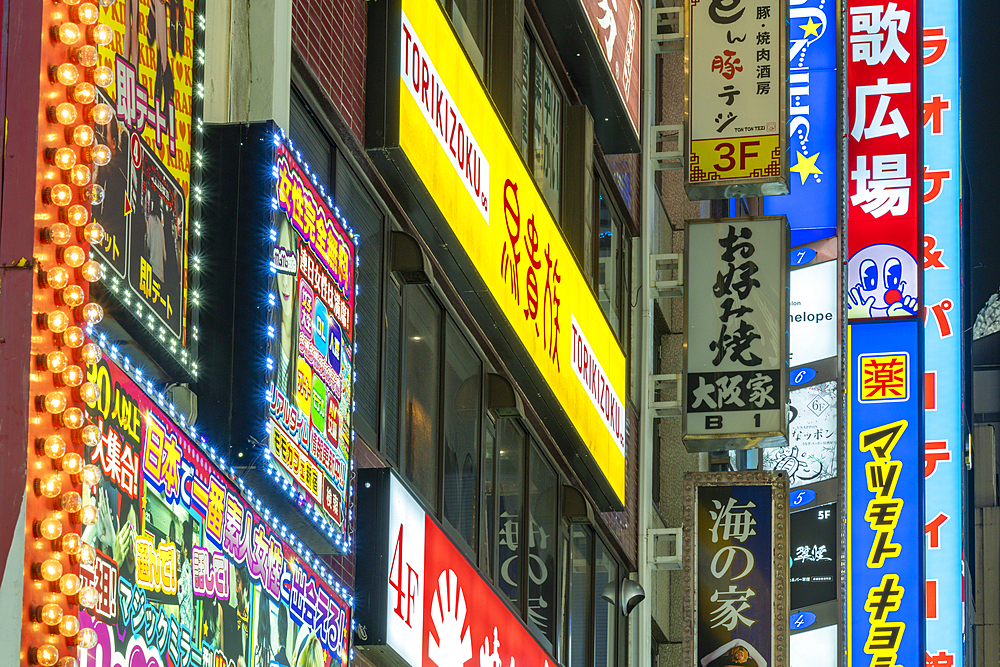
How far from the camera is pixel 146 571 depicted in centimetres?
511

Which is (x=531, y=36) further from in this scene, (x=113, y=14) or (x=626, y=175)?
(x=113, y=14)

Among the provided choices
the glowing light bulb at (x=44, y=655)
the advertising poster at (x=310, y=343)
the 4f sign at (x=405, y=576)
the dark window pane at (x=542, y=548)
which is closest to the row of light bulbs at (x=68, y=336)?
the glowing light bulb at (x=44, y=655)

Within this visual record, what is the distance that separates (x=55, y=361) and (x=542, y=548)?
9863mm

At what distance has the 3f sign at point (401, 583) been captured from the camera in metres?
8.48

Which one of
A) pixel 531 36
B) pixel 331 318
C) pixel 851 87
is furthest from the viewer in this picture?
pixel 851 87

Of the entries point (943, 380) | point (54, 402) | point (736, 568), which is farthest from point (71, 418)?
point (943, 380)

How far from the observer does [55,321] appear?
412cm

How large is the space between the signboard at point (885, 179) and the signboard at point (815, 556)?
3.48 meters

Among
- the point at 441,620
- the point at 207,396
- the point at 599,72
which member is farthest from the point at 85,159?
the point at 599,72

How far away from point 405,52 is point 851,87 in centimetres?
1387

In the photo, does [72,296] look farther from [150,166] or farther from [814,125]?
[814,125]

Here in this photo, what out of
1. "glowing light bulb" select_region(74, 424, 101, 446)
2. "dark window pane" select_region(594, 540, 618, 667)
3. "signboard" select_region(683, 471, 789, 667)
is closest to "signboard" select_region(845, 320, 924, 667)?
"signboard" select_region(683, 471, 789, 667)

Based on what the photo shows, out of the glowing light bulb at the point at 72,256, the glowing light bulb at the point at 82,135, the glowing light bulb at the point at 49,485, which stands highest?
the glowing light bulb at the point at 82,135

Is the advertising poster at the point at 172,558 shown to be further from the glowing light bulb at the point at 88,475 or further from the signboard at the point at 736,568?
the signboard at the point at 736,568
